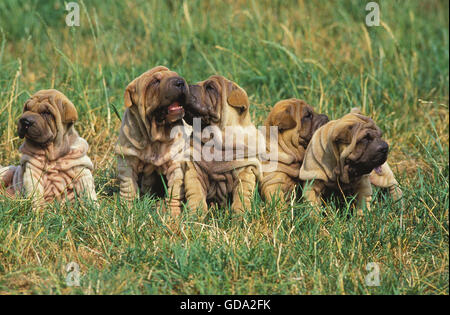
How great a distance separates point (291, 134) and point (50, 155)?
1.95 m

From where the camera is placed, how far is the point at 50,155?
5.11 m

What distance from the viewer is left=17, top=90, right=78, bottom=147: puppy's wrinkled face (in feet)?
16.1

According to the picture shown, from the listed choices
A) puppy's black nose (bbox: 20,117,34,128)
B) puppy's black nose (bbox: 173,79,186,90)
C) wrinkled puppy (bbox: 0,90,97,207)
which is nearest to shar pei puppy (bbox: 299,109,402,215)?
puppy's black nose (bbox: 173,79,186,90)

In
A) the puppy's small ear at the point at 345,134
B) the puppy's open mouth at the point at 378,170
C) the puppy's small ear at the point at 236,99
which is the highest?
the puppy's small ear at the point at 236,99

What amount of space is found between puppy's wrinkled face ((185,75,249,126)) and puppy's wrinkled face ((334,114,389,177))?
2.67 ft

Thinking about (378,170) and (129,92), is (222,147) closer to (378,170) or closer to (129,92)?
(129,92)

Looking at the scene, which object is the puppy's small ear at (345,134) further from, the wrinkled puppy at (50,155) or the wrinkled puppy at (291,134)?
the wrinkled puppy at (50,155)

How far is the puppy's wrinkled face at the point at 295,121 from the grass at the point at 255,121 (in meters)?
0.71

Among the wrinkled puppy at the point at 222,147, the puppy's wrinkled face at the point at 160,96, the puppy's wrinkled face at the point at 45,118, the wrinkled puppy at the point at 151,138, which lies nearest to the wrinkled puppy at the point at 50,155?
the puppy's wrinkled face at the point at 45,118

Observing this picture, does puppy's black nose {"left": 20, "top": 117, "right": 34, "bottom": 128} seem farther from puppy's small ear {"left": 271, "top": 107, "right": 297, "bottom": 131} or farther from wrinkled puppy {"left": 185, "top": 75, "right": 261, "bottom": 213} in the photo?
puppy's small ear {"left": 271, "top": 107, "right": 297, "bottom": 131}

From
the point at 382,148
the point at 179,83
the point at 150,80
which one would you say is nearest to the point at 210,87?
the point at 179,83

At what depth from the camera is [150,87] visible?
5012 millimetres

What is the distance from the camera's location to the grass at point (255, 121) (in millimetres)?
4207
